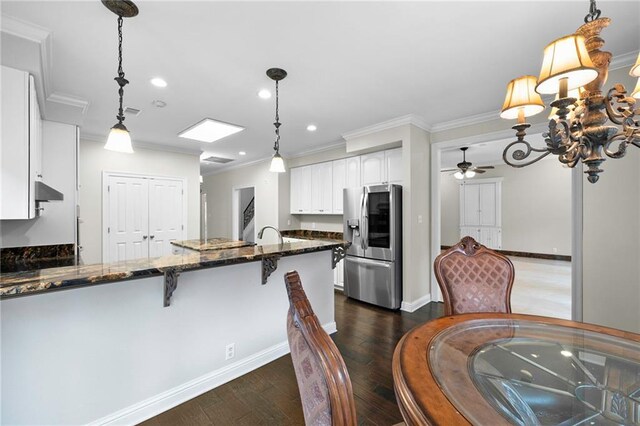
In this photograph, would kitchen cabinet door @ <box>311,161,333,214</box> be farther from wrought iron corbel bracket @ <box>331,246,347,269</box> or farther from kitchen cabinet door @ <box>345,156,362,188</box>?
wrought iron corbel bracket @ <box>331,246,347,269</box>

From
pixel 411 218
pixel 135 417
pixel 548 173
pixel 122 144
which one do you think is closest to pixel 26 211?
pixel 122 144

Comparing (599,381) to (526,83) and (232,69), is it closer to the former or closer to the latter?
(526,83)

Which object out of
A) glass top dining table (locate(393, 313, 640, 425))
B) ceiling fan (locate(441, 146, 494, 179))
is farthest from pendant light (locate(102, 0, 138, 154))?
ceiling fan (locate(441, 146, 494, 179))

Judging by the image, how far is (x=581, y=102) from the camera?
1408 mm

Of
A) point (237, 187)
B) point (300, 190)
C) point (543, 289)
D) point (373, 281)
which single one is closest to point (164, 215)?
point (237, 187)

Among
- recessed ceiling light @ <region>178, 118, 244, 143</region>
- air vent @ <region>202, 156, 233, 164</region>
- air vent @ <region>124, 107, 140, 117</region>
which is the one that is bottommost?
recessed ceiling light @ <region>178, 118, 244, 143</region>

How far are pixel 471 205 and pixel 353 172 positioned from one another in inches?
229

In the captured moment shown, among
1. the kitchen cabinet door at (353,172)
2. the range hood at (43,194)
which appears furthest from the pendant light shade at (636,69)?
the range hood at (43,194)

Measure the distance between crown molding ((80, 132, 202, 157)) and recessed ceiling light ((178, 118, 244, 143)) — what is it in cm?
90

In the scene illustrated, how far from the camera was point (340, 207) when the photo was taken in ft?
16.1

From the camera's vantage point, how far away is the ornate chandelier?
3.80ft

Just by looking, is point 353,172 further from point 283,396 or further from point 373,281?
point 283,396

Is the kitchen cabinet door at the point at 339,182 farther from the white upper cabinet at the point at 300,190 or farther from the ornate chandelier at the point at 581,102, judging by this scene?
the ornate chandelier at the point at 581,102

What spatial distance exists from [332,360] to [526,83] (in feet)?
5.69
